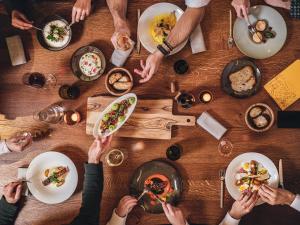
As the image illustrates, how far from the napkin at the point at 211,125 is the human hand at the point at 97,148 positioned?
26.7 inches

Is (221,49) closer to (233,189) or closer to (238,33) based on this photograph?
(238,33)

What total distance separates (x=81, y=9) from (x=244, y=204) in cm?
180

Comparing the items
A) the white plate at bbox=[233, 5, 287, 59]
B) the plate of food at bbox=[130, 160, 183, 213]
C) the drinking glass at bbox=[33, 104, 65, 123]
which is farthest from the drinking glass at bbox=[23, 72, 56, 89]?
the white plate at bbox=[233, 5, 287, 59]

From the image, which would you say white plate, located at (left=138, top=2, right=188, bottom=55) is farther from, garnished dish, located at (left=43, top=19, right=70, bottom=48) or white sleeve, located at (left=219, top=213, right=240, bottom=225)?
white sleeve, located at (left=219, top=213, right=240, bottom=225)

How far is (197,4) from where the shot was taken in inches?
104

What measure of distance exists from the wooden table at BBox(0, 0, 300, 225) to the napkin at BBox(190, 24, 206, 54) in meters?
0.05

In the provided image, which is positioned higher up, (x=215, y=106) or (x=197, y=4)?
(x=197, y=4)

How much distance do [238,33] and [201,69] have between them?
0.37m

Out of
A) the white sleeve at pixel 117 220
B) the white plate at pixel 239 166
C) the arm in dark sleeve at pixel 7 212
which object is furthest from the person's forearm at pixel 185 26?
the arm in dark sleeve at pixel 7 212

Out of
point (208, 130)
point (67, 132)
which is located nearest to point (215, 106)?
point (208, 130)

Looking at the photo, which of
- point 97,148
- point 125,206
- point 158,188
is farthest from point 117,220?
point 97,148

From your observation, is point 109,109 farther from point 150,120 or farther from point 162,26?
point 162,26

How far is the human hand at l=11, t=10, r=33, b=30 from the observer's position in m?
2.86

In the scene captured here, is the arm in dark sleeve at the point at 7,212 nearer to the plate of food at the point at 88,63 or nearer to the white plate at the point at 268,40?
the plate of food at the point at 88,63
